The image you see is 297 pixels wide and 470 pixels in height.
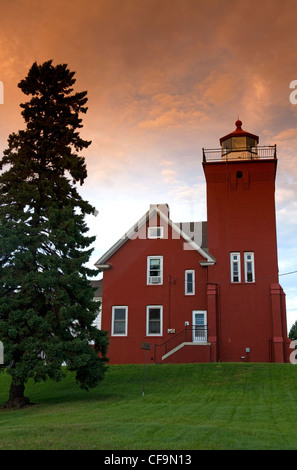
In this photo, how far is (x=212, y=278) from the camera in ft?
89.6

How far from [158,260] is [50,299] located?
13.1 meters

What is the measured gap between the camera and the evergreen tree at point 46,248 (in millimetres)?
15430

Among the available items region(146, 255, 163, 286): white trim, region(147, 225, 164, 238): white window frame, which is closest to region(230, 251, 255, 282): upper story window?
region(146, 255, 163, 286): white trim

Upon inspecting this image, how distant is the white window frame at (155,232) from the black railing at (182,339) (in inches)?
232

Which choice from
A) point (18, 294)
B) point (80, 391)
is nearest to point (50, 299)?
point (18, 294)

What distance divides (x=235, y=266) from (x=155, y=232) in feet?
17.4

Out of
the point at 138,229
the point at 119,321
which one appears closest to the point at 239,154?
the point at 138,229

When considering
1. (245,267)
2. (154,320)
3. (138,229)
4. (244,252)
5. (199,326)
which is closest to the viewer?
(199,326)

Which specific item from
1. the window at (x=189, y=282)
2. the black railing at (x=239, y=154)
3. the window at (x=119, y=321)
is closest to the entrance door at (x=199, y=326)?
the window at (x=189, y=282)

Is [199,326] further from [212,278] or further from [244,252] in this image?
[244,252]

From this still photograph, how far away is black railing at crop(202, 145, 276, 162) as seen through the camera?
1121 inches

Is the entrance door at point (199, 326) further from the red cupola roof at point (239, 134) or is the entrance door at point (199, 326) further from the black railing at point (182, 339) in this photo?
the red cupola roof at point (239, 134)

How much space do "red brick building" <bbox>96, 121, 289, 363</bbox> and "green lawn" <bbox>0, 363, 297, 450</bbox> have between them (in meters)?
3.87

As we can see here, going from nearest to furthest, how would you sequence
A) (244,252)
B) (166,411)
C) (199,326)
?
(166,411), (199,326), (244,252)
